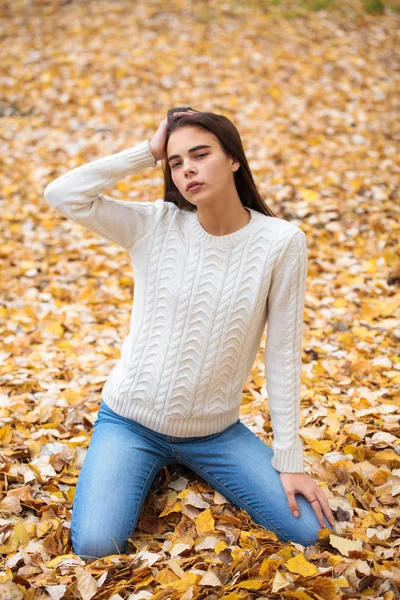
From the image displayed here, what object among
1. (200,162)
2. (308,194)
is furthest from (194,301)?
(308,194)

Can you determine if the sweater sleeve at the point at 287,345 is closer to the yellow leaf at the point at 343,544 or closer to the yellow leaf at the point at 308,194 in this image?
the yellow leaf at the point at 343,544

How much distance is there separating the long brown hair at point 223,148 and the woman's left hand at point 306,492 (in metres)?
0.99

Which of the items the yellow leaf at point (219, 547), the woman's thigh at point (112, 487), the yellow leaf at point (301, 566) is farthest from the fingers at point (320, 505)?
the woman's thigh at point (112, 487)

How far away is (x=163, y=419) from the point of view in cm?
227

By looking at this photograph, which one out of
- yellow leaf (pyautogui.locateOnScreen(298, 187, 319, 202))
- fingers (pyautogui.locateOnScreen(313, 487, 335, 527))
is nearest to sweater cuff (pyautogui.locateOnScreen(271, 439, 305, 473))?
fingers (pyautogui.locateOnScreen(313, 487, 335, 527))

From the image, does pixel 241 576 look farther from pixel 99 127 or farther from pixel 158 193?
pixel 99 127

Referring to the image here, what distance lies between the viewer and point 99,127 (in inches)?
253

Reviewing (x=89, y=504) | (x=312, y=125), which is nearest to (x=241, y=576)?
(x=89, y=504)

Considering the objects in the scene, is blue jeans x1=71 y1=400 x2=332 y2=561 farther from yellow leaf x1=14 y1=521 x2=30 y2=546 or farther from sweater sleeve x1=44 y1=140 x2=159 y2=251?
sweater sleeve x1=44 y1=140 x2=159 y2=251

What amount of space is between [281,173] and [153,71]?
269 cm

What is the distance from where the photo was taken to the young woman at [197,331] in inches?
85.7

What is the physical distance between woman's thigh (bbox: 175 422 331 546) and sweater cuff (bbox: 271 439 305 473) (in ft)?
0.15

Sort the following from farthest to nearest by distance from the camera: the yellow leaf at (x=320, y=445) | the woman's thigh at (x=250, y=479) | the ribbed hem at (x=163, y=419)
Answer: the yellow leaf at (x=320, y=445), the ribbed hem at (x=163, y=419), the woman's thigh at (x=250, y=479)

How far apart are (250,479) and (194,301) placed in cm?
69
